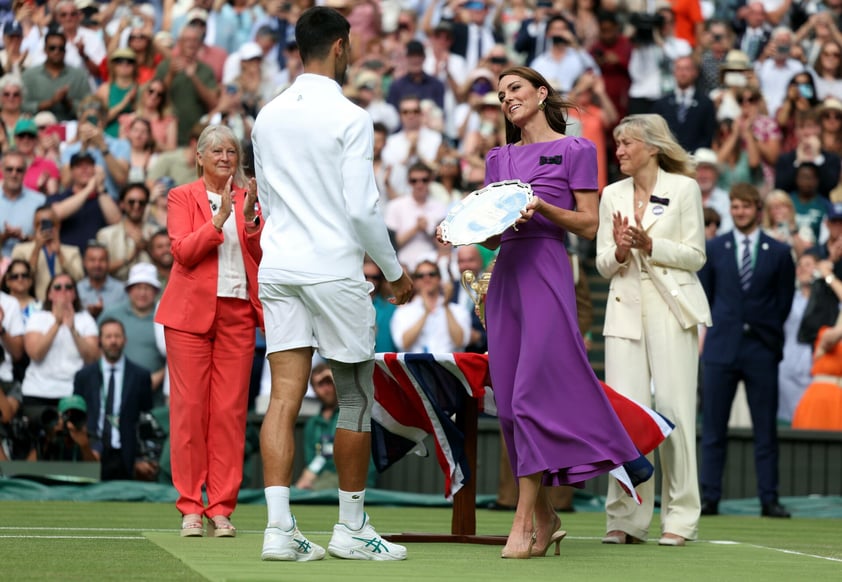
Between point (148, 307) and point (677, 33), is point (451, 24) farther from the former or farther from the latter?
point (148, 307)

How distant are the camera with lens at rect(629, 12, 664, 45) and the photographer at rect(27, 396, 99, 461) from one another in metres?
8.48

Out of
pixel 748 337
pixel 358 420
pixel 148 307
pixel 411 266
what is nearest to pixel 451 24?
pixel 411 266

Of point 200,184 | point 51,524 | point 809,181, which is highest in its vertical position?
point 809,181

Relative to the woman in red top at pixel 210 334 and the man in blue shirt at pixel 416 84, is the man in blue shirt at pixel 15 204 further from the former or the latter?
the woman in red top at pixel 210 334

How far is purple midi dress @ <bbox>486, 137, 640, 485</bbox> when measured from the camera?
7309 mm

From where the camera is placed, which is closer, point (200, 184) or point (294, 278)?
point (294, 278)

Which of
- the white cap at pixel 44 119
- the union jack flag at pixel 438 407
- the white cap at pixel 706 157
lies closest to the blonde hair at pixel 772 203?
the white cap at pixel 706 157

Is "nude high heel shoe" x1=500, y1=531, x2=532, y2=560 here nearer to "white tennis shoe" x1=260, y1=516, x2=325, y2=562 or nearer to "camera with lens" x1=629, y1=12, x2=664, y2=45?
"white tennis shoe" x1=260, y1=516, x2=325, y2=562

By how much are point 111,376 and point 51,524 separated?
12.5ft

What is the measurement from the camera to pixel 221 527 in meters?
8.30

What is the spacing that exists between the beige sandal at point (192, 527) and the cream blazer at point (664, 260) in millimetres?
2398

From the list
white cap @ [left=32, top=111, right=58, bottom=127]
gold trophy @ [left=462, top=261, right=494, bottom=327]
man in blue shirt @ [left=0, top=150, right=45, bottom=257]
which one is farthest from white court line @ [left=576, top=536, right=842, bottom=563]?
white cap @ [left=32, top=111, right=58, bottom=127]

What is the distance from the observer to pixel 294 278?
6621mm

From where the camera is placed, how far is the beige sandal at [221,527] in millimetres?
8266
